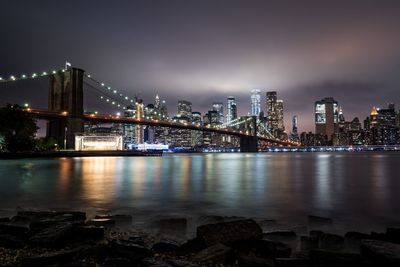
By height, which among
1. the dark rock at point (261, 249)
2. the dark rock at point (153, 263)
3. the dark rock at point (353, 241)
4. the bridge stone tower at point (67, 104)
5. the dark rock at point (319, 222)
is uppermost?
the bridge stone tower at point (67, 104)

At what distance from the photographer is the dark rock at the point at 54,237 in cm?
557

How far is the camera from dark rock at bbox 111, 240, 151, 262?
5142 millimetres

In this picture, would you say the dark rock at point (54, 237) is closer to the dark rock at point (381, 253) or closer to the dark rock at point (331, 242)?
the dark rock at point (331, 242)

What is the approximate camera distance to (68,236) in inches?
232

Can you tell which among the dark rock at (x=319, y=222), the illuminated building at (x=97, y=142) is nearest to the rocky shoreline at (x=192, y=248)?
the dark rock at (x=319, y=222)

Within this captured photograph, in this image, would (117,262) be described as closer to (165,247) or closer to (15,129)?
(165,247)

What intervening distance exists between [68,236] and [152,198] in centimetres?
843

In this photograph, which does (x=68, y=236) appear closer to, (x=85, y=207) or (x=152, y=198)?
(x=85, y=207)

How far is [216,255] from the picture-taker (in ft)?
16.3

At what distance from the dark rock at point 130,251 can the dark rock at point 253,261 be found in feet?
4.62

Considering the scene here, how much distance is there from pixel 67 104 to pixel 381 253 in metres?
74.2

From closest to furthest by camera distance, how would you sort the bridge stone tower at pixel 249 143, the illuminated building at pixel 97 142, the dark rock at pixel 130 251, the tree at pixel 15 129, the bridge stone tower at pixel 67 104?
the dark rock at pixel 130 251
the tree at pixel 15 129
the bridge stone tower at pixel 67 104
the illuminated building at pixel 97 142
the bridge stone tower at pixel 249 143

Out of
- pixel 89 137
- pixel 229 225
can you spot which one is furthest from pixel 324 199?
pixel 89 137

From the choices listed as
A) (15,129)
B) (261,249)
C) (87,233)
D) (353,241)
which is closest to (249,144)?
(15,129)
